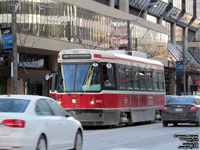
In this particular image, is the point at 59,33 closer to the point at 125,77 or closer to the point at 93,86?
the point at 125,77

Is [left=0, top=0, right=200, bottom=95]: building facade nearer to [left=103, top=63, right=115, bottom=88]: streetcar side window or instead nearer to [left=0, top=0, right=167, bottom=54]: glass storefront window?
[left=0, top=0, right=167, bottom=54]: glass storefront window

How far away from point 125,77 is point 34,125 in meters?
14.3

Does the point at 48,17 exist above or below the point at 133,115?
above

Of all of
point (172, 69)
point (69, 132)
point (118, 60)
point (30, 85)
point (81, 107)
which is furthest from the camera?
point (172, 69)

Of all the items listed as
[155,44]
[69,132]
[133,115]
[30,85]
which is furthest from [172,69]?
[69,132]

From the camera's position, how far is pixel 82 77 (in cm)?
2194

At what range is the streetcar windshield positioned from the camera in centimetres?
2195

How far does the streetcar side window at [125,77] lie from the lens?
2352 centimetres

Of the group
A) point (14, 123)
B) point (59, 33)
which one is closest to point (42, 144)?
point (14, 123)

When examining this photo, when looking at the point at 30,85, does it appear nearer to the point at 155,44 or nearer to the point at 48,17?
the point at 48,17

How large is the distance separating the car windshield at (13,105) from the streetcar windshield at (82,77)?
11166mm

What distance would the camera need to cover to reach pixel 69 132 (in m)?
12.0

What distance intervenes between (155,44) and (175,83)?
16000 mm

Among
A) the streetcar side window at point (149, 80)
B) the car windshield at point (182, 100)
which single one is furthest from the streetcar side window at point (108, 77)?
the streetcar side window at point (149, 80)
